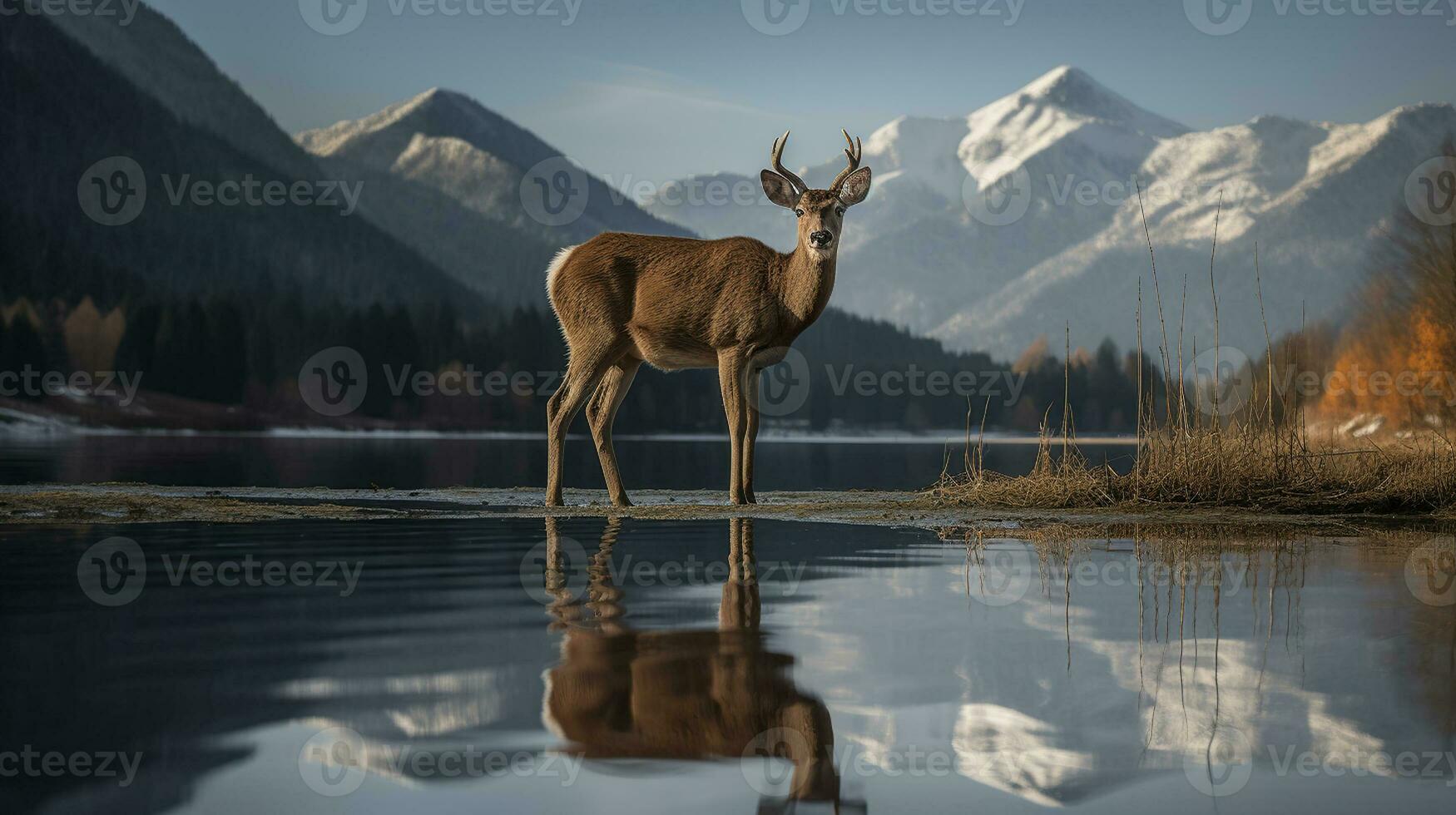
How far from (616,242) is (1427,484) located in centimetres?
799

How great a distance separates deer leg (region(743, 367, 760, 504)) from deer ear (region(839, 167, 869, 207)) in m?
1.90

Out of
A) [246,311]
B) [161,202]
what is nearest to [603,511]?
[246,311]

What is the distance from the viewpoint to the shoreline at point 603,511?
9672mm

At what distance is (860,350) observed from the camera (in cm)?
14325

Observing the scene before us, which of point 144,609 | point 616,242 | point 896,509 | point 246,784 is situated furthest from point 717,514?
point 246,784

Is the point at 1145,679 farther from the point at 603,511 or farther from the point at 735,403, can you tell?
the point at 735,403

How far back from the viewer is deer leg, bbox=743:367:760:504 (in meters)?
11.7

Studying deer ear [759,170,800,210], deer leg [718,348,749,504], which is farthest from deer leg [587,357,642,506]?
deer ear [759,170,800,210]

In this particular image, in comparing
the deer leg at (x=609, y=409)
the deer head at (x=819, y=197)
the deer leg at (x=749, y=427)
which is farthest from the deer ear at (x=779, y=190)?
the deer leg at (x=609, y=409)

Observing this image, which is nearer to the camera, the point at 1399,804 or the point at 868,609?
the point at 1399,804

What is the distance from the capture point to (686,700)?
10.8ft

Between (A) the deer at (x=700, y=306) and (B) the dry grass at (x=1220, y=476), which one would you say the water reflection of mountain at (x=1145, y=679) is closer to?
(B) the dry grass at (x=1220, y=476)

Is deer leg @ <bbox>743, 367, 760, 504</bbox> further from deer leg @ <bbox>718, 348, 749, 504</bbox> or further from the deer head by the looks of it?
the deer head

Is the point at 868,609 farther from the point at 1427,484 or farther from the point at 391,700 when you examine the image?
the point at 1427,484
